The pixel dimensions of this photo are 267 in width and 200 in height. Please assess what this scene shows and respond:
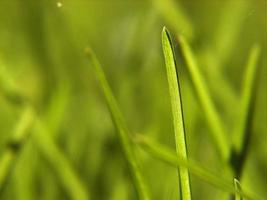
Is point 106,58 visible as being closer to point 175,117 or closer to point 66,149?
point 66,149

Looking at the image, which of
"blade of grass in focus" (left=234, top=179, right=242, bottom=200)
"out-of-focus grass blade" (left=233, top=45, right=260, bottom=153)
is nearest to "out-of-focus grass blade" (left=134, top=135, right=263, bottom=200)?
"blade of grass in focus" (left=234, top=179, right=242, bottom=200)

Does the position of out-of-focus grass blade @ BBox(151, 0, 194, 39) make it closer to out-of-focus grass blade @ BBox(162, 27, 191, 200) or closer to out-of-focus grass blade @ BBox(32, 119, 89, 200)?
out-of-focus grass blade @ BBox(32, 119, 89, 200)

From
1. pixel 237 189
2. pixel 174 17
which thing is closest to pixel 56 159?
pixel 174 17

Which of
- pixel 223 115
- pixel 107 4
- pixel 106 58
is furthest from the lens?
pixel 107 4

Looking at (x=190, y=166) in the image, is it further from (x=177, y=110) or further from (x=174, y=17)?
(x=174, y=17)

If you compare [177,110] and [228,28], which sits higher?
[228,28]

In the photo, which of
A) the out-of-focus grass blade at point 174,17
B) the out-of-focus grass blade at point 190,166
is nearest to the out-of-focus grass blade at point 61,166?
the out-of-focus grass blade at point 174,17

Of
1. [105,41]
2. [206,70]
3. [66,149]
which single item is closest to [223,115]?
[206,70]
